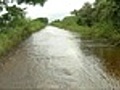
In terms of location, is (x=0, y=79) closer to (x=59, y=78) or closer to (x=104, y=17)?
(x=59, y=78)

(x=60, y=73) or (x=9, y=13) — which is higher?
(x=9, y=13)

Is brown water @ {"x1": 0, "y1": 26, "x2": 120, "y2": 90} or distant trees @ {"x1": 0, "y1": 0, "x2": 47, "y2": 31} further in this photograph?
distant trees @ {"x1": 0, "y1": 0, "x2": 47, "y2": 31}

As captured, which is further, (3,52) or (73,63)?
(3,52)

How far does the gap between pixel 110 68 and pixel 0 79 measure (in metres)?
4.18

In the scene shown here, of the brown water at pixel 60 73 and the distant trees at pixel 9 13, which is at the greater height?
the distant trees at pixel 9 13

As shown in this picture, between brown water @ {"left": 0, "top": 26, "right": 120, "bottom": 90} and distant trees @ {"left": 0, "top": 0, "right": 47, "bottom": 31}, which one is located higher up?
distant trees @ {"left": 0, "top": 0, "right": 47, "bottom": 31}

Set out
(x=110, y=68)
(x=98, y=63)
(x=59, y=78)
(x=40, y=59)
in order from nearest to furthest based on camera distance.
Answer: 1. (x=59, y=78)
2. (x=110, y=68)
3. (x=98, y=63)
4. (x=40, y=59)

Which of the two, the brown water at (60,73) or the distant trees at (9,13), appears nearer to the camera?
the brown water at (60,73)

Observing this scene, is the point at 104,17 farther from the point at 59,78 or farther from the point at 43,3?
the point at 59,78

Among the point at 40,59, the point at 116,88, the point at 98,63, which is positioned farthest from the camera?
the point at 40,59

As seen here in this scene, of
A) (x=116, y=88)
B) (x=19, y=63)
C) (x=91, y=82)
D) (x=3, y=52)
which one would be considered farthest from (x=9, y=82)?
(x=3, y=52)

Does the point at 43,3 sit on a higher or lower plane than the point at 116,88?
higher

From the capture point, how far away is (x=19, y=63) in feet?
46.4

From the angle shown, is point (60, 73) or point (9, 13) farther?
point (9, 13)
